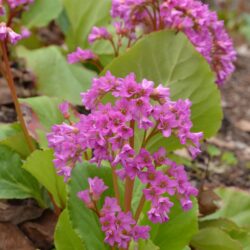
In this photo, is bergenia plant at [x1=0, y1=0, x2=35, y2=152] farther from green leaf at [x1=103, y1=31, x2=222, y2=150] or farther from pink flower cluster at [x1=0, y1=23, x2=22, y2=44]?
green leaf at [x1=103, y1=31, x2=222, y2=150]

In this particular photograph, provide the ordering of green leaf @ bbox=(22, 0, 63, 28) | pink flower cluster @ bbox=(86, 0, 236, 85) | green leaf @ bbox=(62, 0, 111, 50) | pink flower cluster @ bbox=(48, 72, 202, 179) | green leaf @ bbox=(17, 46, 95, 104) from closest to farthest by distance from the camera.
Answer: pink flower cluster @ bbox=(48, 72, 202, 179)
pink flower cluster @ bbox=(86, 0, 236, 85)
green leaf @ bbox=(17, 46, 95, 104)
green leaf @ bbox=(62, 0, 111, 50)
green leaf @ bbox=(22, 0, 63, 28)

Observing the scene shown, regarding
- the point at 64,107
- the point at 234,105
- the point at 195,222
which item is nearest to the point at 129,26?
the point at 64,107

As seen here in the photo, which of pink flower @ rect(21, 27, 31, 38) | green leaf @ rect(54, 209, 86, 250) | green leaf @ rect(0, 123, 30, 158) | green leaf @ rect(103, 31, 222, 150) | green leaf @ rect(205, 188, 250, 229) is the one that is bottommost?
green leaf @ rect(205, 188, 250, 229)

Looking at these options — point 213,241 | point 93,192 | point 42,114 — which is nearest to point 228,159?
point 213,241

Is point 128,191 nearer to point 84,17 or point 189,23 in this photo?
point 189,23

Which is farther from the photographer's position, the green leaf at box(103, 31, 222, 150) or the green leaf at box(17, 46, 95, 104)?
the green leaf at box(17, 46, 95, 104)

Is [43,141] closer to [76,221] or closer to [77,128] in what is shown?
[76,221]

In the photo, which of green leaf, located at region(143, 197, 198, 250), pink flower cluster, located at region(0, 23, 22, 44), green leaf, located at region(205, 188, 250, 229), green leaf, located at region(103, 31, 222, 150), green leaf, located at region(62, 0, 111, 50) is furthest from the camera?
green leaf, located at region(62, 0, 111, 50)

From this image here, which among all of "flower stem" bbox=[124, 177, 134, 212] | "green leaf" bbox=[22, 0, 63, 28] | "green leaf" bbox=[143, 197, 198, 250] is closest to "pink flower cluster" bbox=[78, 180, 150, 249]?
"flower stem" bbox=[124, 177, 134, 212]
